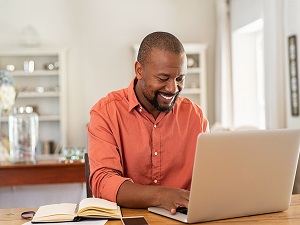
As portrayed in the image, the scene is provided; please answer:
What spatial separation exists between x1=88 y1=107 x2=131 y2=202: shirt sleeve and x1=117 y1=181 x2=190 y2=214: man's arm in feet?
0.11

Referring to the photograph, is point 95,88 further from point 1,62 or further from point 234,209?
point 234,209

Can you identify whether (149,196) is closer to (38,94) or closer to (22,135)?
(22,135)

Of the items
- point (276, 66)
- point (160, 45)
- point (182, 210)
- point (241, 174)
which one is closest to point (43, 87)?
point (276, 66)

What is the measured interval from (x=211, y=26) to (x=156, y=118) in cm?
541

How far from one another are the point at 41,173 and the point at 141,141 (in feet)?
5.63

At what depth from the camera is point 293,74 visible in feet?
14.6

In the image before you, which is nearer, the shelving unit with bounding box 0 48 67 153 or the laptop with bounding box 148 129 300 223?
the laptop with bounding box 148 129 300 223

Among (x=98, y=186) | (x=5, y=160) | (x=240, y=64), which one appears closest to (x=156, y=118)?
(x=98, y=186)

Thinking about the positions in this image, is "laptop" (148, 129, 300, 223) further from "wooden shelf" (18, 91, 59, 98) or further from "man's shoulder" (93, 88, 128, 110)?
"wooden shelf" (18, 91, 59, 98)

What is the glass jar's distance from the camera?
3.62 metres

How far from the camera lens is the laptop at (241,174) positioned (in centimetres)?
162

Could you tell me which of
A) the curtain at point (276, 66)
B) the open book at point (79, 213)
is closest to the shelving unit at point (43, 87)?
the curtain at point (276, 66)

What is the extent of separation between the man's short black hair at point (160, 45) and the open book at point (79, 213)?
581 millimetres

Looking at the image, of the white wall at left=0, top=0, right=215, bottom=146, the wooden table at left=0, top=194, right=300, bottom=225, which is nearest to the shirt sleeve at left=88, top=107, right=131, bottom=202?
the wooden table at left=0, top=194, right=300, bottom=225
